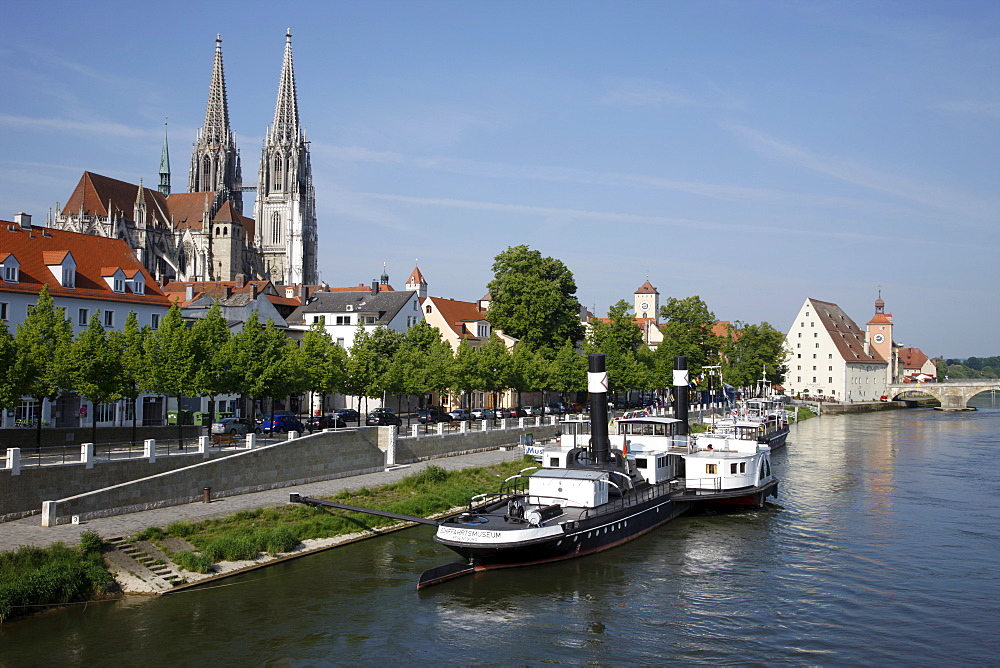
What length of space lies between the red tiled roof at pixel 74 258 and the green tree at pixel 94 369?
1182 centimetres

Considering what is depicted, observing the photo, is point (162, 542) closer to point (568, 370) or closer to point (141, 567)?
point (141, 567)

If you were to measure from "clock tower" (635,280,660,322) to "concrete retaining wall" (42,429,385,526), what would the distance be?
116 meters

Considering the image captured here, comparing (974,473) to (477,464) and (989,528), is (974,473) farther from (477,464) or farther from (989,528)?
(477,464)

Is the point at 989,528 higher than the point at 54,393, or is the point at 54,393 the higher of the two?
the point at 54,393

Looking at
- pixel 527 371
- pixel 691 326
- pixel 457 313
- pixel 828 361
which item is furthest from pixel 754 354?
pixel 527 371

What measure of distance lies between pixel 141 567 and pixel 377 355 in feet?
98.4

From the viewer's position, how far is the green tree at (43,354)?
34.9 m

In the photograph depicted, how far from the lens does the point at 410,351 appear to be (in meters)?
64.7

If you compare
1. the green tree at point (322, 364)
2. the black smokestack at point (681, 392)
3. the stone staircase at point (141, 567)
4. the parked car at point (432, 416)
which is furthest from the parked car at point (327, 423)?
the stone staircase at point (141, 567)

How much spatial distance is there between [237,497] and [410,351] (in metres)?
29.4

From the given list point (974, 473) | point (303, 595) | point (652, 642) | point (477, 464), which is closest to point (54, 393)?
point (303, 595)

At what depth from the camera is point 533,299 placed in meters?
88.8

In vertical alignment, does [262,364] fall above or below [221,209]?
below

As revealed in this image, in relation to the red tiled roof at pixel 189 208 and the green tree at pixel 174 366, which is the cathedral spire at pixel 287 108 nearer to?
the red tiled roof at pixel 189 208
